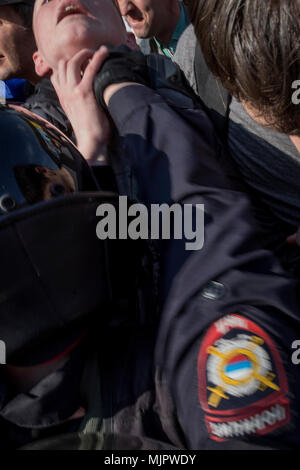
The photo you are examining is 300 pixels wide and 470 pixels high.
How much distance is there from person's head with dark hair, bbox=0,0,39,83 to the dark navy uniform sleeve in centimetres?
162

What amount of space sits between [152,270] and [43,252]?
10.6 inches

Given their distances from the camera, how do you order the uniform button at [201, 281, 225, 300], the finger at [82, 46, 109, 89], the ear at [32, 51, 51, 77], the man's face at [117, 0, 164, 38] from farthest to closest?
the man's face at [117, 0, 164, 38]
the ear at [32, 51, 51, 77]
the finger at [82, 46, 109, 89]
the uniform button at [201, 281, 225, 300]

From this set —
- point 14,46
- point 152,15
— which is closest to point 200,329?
point 152,15

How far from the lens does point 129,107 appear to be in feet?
3.12

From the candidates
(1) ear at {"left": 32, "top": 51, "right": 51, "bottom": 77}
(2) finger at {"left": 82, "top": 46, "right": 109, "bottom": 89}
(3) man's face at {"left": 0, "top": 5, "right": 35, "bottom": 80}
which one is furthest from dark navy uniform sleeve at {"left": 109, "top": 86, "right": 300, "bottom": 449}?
(3) man's face at {"left": 0, "top": 5, "right": 35, "bottom": 80}

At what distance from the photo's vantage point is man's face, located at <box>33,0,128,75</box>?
106 centimetres

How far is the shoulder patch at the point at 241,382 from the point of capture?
655 millimetres

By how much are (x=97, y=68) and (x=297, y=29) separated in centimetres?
48

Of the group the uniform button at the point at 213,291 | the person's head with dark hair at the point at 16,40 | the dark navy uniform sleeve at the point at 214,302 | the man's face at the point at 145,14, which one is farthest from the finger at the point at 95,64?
the person's head with dark hair at the point at 16,40

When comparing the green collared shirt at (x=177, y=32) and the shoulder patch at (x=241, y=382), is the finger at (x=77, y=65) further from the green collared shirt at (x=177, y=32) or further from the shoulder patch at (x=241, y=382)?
the green collared shirt at (x=177, y=32)

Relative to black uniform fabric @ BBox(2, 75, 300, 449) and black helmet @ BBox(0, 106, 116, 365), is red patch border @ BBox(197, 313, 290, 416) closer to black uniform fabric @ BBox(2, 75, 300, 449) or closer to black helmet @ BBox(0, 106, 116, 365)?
black uniform fabric @ BBox(2, 75, 300, 449)

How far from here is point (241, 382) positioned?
2.23 ft

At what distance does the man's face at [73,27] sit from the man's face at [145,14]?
1.18 m
